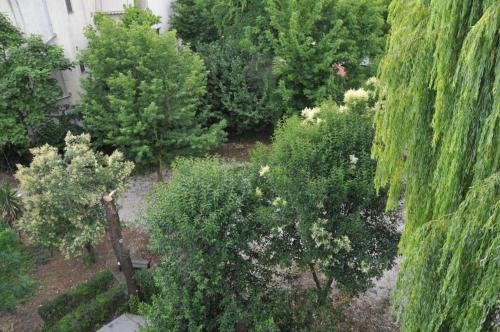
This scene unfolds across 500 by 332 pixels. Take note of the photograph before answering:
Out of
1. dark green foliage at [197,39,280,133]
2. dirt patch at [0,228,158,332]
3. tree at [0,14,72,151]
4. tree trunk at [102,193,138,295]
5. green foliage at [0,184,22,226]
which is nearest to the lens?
tree trunk at [102,193,138,295]

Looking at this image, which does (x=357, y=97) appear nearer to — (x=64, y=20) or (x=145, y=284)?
(x=145, y=284)

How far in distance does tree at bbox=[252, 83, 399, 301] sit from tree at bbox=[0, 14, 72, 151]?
9333 millimetres

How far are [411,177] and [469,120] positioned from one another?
1182 mm

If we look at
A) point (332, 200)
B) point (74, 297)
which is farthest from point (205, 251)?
point (74, 297)

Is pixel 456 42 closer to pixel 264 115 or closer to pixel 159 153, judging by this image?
pixel 159 153

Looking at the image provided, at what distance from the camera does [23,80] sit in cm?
1327

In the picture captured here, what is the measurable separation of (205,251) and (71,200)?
4081mm

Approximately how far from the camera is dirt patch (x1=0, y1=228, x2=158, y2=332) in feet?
30.9

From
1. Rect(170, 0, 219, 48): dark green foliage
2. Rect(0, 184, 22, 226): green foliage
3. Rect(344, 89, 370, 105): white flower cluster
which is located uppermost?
Rect(170, 0, 219, 48): dark green foliage

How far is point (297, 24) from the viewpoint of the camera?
13.2m

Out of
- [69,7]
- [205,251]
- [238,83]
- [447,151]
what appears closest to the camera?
[447,151]

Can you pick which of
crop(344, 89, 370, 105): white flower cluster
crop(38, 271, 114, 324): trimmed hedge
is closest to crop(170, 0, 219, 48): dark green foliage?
crop(38, 271, 114, 324): trimmed hedge

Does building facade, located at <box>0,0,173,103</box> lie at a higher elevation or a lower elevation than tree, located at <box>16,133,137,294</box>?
higher

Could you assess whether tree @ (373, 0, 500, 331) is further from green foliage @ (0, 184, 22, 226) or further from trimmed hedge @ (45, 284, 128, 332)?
green foliage @ (0, 184, 22, 226)
